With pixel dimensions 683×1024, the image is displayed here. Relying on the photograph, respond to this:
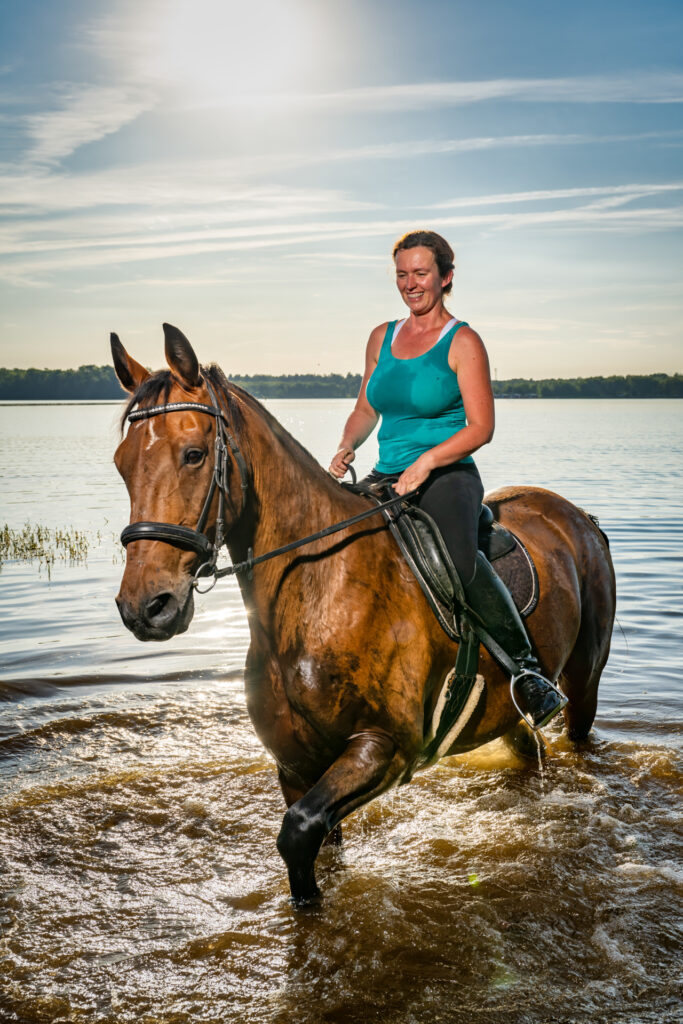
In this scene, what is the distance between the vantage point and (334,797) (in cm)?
413

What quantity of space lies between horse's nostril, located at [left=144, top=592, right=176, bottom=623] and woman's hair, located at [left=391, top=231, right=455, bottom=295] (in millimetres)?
2521

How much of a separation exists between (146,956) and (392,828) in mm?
2233

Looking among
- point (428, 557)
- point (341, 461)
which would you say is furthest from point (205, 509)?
point (341, 461)

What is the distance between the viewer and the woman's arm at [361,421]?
5.35 m

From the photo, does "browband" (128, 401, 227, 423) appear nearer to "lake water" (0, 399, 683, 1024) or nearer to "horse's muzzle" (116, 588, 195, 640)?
"lake water" (0, 399, 683, 1024)

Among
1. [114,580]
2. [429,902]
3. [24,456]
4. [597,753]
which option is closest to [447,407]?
[429,902]

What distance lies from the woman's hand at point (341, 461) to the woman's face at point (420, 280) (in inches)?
39.4

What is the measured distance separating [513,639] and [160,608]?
235 centimetres

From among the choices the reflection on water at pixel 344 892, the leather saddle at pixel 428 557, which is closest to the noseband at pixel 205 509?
the leather saddle at pixel 428 557

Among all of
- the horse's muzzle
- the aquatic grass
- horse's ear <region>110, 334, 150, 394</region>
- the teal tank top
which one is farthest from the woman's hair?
the aquatic grass

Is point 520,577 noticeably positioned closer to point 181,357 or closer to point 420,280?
point 420,280

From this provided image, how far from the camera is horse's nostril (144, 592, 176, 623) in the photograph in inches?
144

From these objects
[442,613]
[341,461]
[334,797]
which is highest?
[341,461]

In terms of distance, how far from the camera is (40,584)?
15836 millimetres
